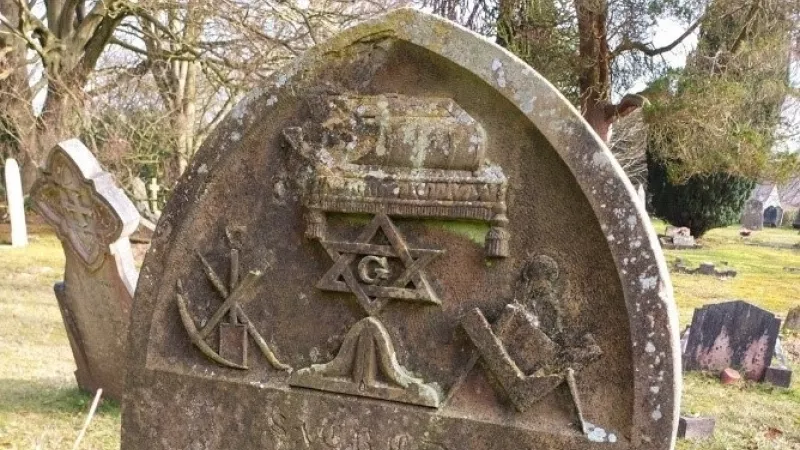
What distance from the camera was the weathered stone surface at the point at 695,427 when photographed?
5012 mm

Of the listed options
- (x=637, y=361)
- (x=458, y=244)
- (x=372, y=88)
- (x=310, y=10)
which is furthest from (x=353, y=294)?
(x=310, y=10)

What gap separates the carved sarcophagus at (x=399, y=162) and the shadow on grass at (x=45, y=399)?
12.2ft

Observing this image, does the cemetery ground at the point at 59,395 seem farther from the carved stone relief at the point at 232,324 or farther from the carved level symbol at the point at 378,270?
the carved level symbol at the point at 378,270

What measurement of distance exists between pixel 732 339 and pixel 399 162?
563 centimetres

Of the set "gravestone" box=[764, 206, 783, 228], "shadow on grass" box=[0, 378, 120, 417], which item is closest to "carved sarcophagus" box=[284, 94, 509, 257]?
"shadow on grass" box=[0, 378, 120, 417]

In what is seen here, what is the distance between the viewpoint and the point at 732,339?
22.2ft

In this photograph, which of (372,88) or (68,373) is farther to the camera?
(68,373)

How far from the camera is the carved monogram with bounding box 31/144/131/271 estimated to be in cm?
492

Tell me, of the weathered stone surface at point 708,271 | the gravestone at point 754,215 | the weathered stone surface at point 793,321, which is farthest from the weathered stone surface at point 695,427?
the gravestone at point 754,215

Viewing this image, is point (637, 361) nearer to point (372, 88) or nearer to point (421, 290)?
point (421, 290)

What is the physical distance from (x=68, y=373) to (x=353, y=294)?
4.82 metres

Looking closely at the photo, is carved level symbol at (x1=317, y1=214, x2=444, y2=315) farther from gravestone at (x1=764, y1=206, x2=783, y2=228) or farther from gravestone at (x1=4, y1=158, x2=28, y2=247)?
gravestone at (x1=764, y1=206, x2=783, y2=228)

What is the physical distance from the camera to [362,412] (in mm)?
2473

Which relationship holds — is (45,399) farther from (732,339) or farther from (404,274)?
(732,339)
